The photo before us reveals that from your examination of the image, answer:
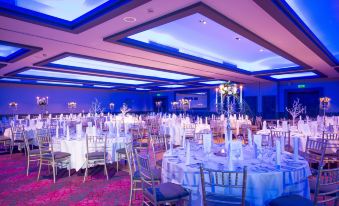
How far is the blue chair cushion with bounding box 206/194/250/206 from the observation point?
2502 mm

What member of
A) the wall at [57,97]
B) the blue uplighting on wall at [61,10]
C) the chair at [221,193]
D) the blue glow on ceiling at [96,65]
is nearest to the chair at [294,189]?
the chair at [221,193]

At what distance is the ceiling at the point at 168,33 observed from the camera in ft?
12.4

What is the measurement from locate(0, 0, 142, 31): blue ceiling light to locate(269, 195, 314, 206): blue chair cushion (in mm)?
2851

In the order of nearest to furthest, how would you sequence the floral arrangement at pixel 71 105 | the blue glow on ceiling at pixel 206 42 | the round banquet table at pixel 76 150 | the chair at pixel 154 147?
the chair at pixel 154 147 < the blue glow on ceiling at pixel 206 42 < the round banquet table at pixel 76 150 < the floral arrangement at pixel 71 105

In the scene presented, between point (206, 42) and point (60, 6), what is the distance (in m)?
3.51

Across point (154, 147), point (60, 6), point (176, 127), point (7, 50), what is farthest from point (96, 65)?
point (60, 6)

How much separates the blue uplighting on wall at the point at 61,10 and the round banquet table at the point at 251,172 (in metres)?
2.31

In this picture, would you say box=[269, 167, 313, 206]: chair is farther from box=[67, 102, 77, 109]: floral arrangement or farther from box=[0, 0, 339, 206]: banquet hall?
box=[67, 102, 77, 109]: floral arrangement

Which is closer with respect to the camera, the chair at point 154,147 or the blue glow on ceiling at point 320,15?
the blue glow on ceiling at point 320,15

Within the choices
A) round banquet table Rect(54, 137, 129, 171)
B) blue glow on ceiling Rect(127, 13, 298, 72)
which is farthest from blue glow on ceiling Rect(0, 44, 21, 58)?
blue glow on ceiling Rect(127, 13, 298, 72)

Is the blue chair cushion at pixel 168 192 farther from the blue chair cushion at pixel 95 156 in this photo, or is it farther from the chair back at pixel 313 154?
the blue chair cushion at pixel 95 156

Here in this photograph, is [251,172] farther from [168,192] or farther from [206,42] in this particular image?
[206,42]

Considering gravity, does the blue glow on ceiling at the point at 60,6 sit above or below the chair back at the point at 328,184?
above

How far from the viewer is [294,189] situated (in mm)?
2781
